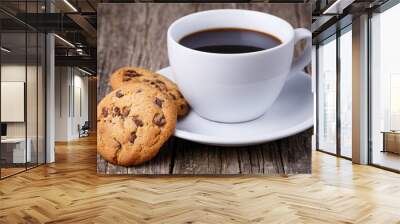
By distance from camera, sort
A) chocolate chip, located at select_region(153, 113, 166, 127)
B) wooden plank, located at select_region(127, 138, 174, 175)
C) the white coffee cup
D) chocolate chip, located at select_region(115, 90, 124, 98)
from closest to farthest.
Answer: the white coffee cup → chocolate chip, located at select_region(153, 113, 166, 127) → chocolate chip, located at select_region(115, 90, 124, 98) → wooden plank, located at select_region(127, 138, 174, 175)

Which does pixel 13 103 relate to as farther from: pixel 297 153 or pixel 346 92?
pixel 346 92

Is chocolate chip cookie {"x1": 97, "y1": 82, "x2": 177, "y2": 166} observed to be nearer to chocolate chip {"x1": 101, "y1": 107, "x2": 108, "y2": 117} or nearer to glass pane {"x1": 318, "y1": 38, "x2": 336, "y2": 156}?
chocolate chip {"x1": 101, "y1": 107, "x2": 108, "y2": 117}

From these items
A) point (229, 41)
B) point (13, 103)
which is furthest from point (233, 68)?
point (13, 103)

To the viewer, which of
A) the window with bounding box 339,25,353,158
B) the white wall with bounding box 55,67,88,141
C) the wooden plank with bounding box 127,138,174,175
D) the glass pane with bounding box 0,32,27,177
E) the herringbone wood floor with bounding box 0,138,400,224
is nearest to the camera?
the herringbone wood floor with bounding box 0,138,400,224

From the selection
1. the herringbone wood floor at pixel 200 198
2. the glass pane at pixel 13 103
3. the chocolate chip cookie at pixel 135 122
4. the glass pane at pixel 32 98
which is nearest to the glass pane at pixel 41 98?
the glass pane at pixel 32 98

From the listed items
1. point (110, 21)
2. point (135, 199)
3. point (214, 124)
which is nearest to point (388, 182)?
point (214, 124)

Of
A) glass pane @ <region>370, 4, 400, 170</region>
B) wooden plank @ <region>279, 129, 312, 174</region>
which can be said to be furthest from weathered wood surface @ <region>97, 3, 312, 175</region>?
glass pane @ <region>370, 4, 400, 170</region>

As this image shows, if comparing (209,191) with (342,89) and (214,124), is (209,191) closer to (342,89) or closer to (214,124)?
(214,124)
